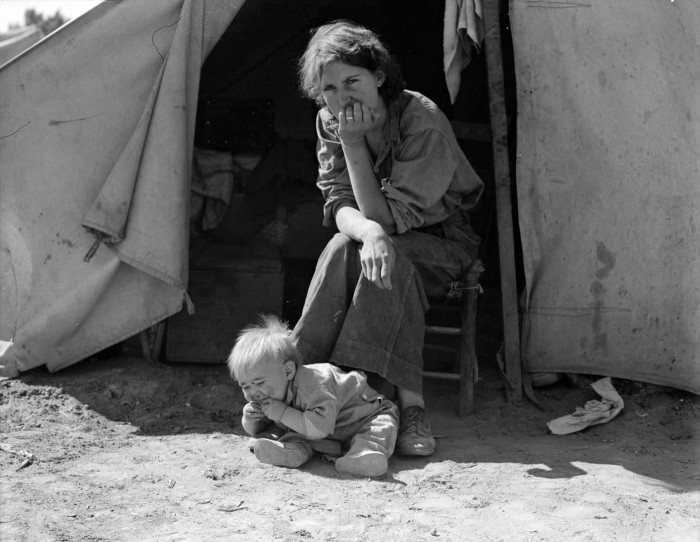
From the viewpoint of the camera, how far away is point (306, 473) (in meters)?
3.31

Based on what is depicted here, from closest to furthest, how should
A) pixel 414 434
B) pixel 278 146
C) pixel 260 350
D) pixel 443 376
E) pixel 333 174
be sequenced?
1. pixel 260 350
2. pixel 414 434
3. pixel 333 174
4. pixel 443 376
5. pixel 278 146

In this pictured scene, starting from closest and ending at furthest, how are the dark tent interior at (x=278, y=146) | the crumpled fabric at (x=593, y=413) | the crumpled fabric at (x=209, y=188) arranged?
the crumpled fabric at (x=593, y=413), the dark tent interior at (x=278, y=146), the crumpled fabric at (x=209, y=188)

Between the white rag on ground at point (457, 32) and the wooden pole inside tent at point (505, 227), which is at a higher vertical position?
the white rag on ground at point (457, 32)

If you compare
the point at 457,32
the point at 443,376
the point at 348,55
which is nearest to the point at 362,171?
the point at 348,55

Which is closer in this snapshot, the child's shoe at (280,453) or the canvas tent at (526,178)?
the child's shoe at (280,453)

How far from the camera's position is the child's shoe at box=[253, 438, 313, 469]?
11.0 feet

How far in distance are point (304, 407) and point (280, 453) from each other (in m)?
0.19

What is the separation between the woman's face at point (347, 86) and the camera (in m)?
3.72

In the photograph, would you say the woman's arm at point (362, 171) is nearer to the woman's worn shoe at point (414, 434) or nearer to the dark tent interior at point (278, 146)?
the woman's worn shoe at point (414, 434)

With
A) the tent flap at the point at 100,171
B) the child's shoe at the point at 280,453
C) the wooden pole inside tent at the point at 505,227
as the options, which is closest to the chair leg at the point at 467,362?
the wooden pole inside tent at the point at 505,227

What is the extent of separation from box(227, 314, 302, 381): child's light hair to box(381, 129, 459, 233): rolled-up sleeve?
79 cm

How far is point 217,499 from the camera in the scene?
308 centimetres

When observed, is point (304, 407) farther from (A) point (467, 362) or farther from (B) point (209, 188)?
(B) point (209, 188)

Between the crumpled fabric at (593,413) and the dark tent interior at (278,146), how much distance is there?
95 cm
